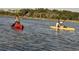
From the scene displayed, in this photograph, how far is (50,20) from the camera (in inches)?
78.5

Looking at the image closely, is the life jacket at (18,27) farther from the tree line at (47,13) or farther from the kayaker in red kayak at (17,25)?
the tree line at (47,13)

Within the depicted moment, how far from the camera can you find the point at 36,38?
1.99 meters

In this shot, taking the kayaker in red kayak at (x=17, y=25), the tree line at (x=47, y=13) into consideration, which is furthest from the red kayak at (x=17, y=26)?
the tree line at (x=47, y=13)

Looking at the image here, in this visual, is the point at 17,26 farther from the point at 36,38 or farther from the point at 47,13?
the point at 47,13

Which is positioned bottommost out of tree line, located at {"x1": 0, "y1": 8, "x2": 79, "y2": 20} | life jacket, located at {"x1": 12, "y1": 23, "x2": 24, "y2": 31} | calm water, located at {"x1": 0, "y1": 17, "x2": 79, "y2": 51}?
calm water, located at {"x1": 0, "y1": 17, "x2": 79, "y2": 51}

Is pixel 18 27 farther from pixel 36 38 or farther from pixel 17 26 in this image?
pixel 36 38

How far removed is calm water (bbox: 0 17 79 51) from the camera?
1973mm

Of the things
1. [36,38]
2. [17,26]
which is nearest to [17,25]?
[17,26]

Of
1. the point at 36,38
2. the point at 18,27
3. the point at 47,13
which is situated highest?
the point at 47,13

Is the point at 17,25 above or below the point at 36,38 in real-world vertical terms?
above

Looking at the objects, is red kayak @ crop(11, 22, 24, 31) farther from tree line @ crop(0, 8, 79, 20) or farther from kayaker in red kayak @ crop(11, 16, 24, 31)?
tree line @ crop(0, 8, 79, 20)

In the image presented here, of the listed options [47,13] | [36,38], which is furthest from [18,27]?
[47,13]

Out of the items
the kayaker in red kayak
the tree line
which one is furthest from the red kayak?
the tree line
